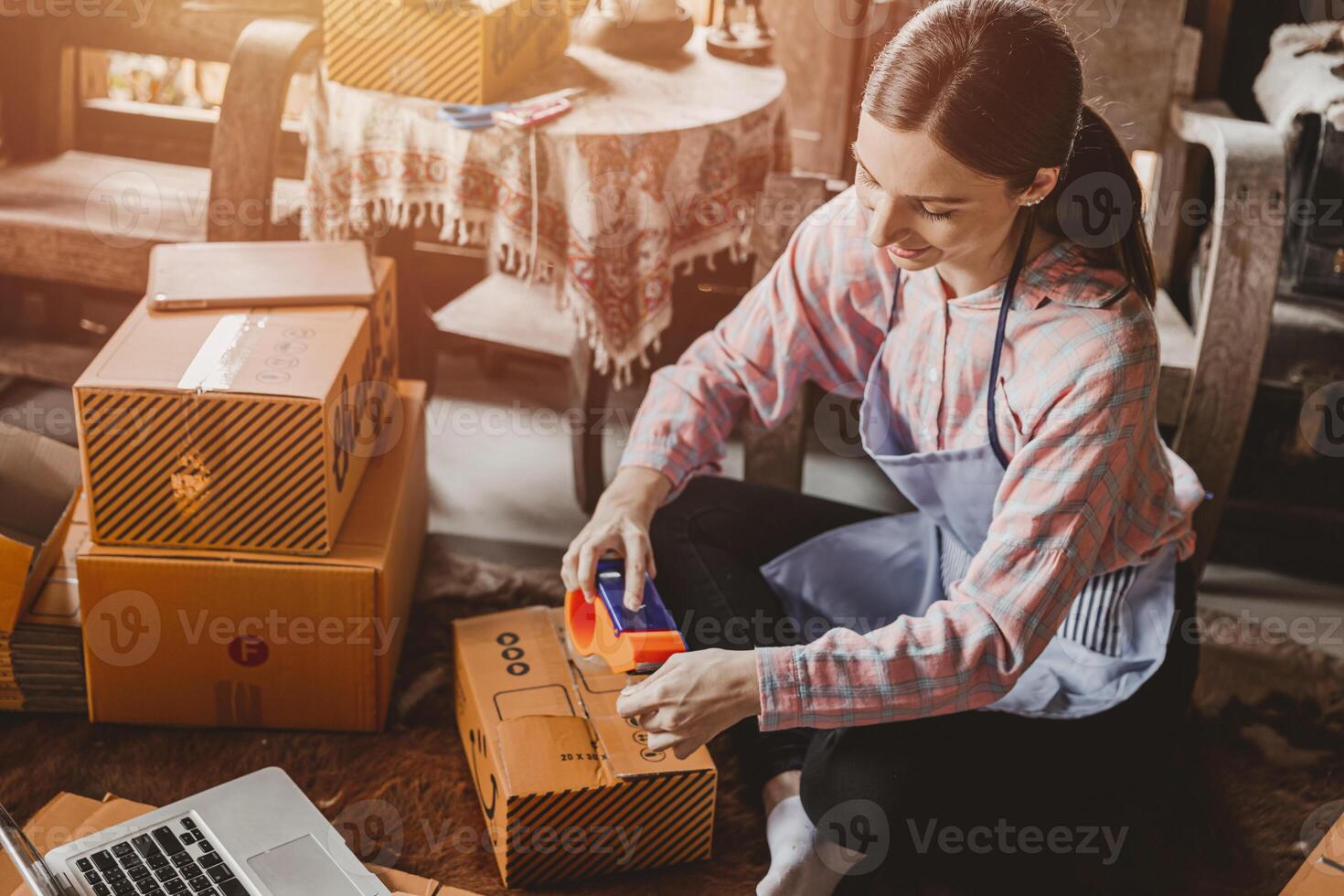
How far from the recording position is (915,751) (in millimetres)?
1243

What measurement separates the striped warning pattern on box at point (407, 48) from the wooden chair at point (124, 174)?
10 centimetres

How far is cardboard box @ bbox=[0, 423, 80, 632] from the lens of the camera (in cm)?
153

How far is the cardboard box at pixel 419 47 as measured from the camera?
1.91 metres

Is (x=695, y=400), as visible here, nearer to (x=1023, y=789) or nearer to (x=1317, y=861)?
(x=1023, y=789)

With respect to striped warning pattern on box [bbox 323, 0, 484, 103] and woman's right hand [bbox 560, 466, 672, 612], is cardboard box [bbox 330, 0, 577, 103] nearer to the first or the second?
striped warning pattern on box [bbox 323, 0, 484, 103]

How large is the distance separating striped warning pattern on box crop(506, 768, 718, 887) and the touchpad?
18cm

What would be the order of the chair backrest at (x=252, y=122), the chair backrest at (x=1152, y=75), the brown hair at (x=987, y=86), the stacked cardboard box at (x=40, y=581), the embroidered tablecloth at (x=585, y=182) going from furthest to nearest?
the chair backrest at (x=1152, y=75) < the chair backrest at (x=252, y=122) < the embroidered tablecloth at (x=585, y=182) < the stacked cardboard box at (x=40, y=581) < the brown hair at (x=987, y=86)

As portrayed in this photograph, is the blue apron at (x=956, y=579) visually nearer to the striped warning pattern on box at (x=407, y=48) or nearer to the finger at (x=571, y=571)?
the finger at (x=571, y=571)

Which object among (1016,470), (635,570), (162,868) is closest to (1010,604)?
(1016,470)

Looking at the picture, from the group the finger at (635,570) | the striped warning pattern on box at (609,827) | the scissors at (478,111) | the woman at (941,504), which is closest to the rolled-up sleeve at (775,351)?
the woman at (941,504)

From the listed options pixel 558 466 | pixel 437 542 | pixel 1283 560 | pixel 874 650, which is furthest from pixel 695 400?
pixel 1283 560

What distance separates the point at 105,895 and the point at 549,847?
1.45ft

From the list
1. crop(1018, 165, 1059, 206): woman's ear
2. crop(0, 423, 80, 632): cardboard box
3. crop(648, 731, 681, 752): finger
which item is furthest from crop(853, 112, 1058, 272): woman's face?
crop(0, 423, 80, 632): cardboard box

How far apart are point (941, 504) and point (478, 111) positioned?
967mm
